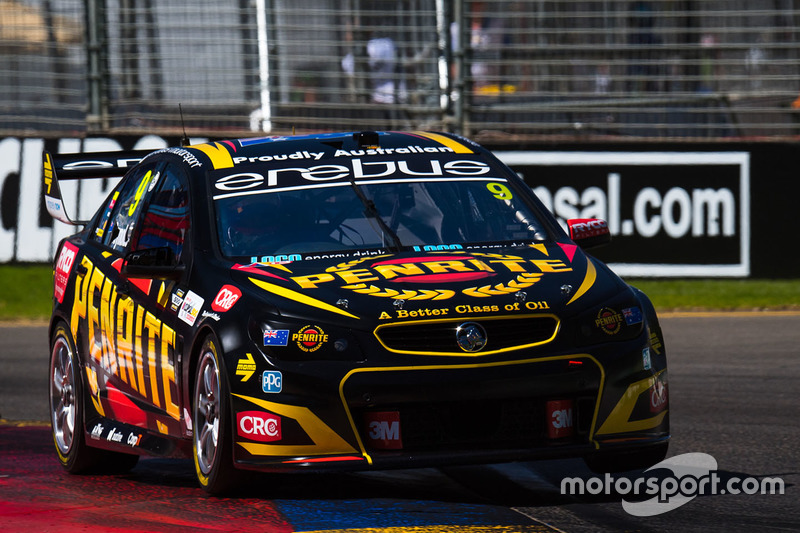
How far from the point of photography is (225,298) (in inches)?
240

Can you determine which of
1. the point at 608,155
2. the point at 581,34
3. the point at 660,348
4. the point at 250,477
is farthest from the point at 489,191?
the point at 581,34

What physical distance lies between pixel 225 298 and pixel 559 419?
4.54 ft

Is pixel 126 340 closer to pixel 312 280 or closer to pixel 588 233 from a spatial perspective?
pixel 312 280

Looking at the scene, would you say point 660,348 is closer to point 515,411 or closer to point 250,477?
point 515,411

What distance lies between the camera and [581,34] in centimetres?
1716

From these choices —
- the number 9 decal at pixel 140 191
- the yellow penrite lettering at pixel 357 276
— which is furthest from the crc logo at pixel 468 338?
the number 9 decal at pixel 140 191

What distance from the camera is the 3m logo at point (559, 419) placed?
5.87m

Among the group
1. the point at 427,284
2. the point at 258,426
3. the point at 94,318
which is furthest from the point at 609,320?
the point at 94,318

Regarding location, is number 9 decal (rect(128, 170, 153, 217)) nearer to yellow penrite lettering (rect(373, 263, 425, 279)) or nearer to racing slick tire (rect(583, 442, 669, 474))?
yellow penrite lettering (rect(373, 263, 425, 279))

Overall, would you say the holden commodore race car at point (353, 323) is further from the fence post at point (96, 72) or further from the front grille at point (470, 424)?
the fence post at point (96, 72)

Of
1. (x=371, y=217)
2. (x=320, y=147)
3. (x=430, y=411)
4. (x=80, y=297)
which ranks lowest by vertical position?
(x=430, y=411)

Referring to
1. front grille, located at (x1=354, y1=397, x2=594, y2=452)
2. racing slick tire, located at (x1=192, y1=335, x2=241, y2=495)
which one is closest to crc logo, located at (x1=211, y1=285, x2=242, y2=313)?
racing slick tire, located at (x1=192, y1=335, x2=241, y2=495)

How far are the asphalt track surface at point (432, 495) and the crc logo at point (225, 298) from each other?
699mm

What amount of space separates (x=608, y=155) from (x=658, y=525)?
10.8m
